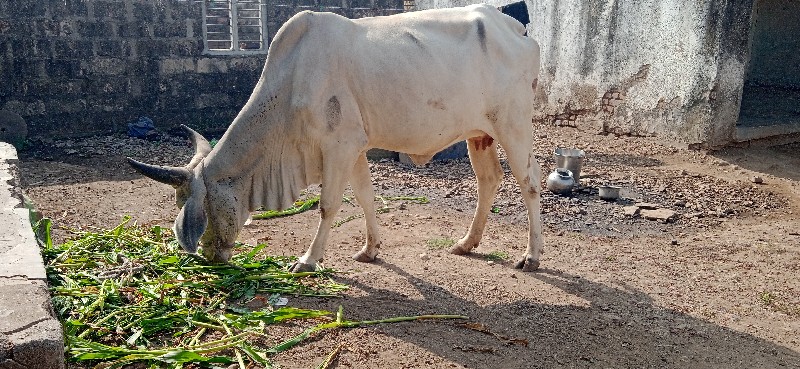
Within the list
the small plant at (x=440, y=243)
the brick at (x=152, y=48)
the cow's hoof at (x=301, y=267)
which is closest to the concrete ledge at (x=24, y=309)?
the cow's hoof at (x=301, y=267)

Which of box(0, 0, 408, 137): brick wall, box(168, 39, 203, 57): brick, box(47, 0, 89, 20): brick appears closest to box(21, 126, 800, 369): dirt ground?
box(0, 0, 408, 137): brick wall

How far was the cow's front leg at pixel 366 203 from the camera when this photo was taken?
4801mm

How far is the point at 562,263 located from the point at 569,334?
1382mm

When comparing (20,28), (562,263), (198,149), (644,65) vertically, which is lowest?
(562,263)

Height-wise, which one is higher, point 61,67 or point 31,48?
point 31,48

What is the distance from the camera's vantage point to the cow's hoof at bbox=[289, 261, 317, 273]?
432 centimetres

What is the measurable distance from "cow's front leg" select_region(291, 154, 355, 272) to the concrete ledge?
1615 mm

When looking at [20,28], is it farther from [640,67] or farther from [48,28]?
[640,67]

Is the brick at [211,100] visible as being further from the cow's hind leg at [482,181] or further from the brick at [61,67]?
the cow's hind leg at [482,181]

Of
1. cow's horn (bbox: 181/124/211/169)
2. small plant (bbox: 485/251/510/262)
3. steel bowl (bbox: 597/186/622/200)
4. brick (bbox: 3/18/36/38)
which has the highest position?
brick (bbox: 3/18/36/38)

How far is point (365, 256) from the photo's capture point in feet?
16.2

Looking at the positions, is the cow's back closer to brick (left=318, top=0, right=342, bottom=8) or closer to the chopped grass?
the chopped grass

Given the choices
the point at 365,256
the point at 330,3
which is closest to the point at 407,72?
the point at 365,256

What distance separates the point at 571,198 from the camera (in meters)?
6.91
